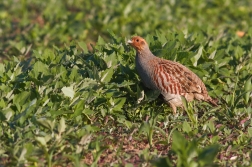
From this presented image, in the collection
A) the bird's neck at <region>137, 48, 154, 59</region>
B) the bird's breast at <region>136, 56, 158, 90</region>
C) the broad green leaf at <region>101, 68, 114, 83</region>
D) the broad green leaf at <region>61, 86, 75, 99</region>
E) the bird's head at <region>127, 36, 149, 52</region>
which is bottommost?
the broad green leaf at <region>61, 86, 75, 99</region>

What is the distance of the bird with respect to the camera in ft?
19.5

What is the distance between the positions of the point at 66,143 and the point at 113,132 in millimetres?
721

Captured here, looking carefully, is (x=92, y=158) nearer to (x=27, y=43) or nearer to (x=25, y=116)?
(x=25, y=116)

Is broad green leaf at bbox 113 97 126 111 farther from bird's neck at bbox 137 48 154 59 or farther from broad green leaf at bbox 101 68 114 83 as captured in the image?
bird's neck at bbox 137 48 154 59

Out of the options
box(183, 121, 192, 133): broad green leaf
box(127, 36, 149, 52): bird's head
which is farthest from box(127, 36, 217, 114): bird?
box(183, 121, 192, 133): broad green leaf

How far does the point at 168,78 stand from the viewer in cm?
597

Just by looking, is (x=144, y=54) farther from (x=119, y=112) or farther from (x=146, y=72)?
(x=119, y=112)

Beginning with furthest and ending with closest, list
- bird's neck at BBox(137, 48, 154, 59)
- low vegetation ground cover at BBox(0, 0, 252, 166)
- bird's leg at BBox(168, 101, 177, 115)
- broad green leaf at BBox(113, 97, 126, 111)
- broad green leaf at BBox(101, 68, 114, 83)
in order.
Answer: bird's neck at BBox(137, 48, 154, 59) < bird's leg at BBox(168, 101, 177, 115) < broad green leaf at BBox(101, 68, 114, 83) < broad green leaf at BBox(113, 97, 126, 111) < low vegetation ground cover at BBox(0, 0, 252, 166)

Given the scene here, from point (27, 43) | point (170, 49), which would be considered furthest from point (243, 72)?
point (27, 43)

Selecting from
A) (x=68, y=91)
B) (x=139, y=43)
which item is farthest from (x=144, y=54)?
(x=68, y=91)

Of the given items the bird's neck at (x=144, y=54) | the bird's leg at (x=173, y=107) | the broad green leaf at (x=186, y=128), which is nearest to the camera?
the broad green leaf at (x=186, y=128)

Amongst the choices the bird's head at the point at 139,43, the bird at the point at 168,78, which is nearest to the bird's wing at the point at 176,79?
the bird at the point at 168,78

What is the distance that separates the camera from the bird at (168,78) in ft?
19.5

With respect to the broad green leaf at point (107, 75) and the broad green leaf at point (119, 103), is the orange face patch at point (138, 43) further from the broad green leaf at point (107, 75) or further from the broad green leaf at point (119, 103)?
the broad green leaf at point (119, 103)
